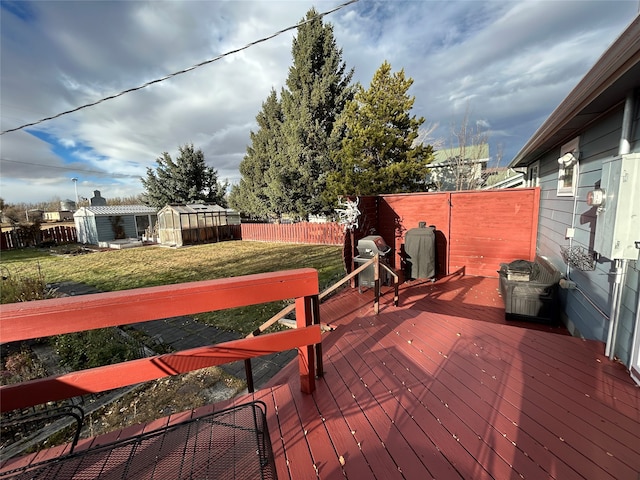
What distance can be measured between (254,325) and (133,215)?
20761 mm

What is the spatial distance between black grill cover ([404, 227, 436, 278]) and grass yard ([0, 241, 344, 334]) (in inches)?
78.7

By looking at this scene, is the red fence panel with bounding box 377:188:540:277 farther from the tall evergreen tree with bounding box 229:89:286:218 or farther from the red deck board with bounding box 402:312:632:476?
the tall evergreen tree with bounding box 229:89:286:218

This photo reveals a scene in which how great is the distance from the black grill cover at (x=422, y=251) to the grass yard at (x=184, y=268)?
2.00 meters

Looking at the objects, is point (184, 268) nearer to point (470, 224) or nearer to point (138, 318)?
point (470, 224)

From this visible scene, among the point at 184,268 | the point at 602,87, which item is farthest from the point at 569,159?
the point at 184,268

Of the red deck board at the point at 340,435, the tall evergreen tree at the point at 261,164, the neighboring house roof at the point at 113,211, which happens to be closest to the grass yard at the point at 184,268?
the red deck board at the point at 340,435

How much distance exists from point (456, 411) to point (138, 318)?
2.13 metres

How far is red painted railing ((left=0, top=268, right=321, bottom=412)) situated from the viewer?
1096 millimetres

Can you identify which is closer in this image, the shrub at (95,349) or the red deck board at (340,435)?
the red deck board at (340,435)

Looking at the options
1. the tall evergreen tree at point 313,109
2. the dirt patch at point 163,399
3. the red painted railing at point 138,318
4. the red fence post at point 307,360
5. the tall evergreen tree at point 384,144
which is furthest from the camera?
the tall evergreen tree at point 313,109

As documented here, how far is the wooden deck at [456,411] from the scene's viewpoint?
150 centimetres

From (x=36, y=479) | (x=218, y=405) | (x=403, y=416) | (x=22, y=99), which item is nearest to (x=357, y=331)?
(x=403, y=416)

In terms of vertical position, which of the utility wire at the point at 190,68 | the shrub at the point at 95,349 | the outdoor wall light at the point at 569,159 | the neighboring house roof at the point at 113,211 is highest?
the utility wire at the point at 190,68

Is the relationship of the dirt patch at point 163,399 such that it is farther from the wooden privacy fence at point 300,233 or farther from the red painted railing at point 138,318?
the wooden privacy fence at point 300,233
